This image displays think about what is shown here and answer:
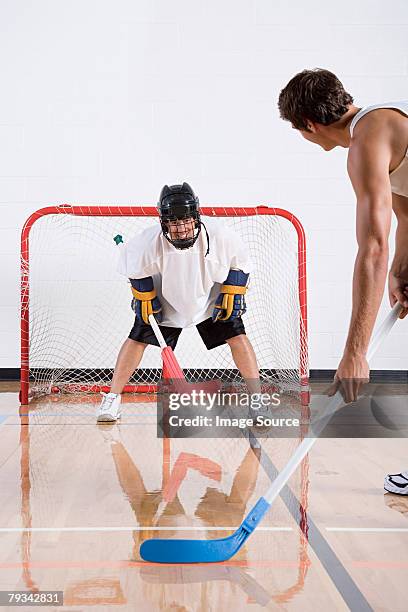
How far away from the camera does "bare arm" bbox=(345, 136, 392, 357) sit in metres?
1.72

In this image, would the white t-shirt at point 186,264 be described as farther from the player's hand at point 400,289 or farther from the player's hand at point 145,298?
the player's hand at point 400,289

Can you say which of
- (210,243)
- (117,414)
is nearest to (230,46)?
(210,243)

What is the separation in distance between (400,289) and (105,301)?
2914 millimetres

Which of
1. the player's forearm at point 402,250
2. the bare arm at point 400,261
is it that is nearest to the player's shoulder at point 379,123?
the bare arm at point 400,261

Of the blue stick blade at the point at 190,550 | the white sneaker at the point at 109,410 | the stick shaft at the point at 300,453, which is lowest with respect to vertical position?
the white sneaker at the point at 109,410

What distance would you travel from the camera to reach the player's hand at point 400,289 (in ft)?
7.40

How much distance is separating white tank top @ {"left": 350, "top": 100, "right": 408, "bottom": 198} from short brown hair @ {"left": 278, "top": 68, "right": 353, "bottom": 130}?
0.08m

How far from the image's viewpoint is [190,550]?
5.80 feet

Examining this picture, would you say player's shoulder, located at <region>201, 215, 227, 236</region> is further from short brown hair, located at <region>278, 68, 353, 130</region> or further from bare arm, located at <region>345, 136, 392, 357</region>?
bare arm, located at <region>345, 136, 392, 357</region>

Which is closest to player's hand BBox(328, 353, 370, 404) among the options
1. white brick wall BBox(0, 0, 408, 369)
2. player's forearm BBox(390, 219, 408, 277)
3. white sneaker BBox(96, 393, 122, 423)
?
player's forearm BBox(390, 219, 408, 277)

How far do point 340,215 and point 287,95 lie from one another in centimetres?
311

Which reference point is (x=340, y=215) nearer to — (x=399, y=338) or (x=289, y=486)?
(x=399, y=338)

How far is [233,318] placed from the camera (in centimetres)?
363

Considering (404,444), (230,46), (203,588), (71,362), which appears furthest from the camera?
(230,46)
